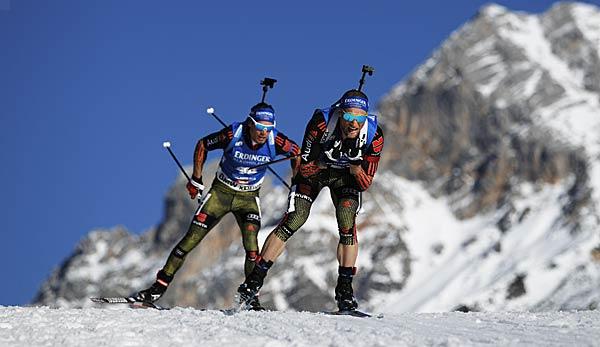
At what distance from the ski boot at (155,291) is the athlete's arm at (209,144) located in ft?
5.67

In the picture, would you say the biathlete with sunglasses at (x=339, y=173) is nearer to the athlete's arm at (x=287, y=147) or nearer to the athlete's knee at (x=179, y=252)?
the athlete's arm at (x=287, y=147)

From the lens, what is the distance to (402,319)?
1388cm

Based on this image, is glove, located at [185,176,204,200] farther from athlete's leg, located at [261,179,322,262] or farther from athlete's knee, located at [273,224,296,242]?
athlete's knee, located at [273,224,296,242]

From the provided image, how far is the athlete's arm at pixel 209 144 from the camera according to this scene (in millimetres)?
16875

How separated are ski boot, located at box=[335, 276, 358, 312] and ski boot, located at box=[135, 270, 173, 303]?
3645mm

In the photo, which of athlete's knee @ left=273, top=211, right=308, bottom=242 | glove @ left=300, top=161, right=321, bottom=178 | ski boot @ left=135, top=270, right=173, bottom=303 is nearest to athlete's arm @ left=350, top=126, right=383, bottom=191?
glove @ left=300, top=161, right=321, bottom=178

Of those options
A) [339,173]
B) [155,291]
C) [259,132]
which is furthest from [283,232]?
[155,291]

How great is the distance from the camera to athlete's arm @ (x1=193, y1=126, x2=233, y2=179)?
55.4 ft

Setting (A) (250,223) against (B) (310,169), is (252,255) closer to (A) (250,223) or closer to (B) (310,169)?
(A) (250,223)

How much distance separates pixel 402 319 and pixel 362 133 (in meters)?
2.64

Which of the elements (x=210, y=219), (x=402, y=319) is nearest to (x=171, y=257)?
(x=210, y=219)

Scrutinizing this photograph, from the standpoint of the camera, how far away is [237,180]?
1712cm

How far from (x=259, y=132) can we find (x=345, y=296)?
10.7 ft

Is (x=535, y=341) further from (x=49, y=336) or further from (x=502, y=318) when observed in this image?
(x=49, y=336)
